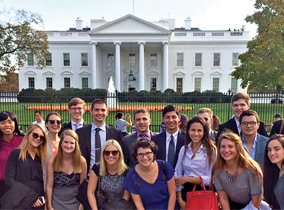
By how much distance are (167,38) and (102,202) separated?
119 feet

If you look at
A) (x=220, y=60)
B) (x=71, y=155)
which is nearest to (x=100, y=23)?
(x=220, y=60)

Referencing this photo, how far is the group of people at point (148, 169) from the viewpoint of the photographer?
2879 mm

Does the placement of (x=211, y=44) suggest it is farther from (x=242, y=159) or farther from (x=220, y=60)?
(x=242, y=159)

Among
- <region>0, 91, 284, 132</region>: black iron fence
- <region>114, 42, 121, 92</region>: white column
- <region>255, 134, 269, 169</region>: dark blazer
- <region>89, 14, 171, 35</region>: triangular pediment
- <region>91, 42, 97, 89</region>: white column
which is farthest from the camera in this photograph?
<region>91, 42, 97, 89</region>: white column

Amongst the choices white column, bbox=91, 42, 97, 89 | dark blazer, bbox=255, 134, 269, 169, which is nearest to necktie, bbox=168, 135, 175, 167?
dark blazer, bbox=255, 134, 269, 169

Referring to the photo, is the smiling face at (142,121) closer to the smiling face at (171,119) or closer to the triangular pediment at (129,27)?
the smiling face at (171,119)

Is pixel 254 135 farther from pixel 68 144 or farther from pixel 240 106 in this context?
pixel 68 144

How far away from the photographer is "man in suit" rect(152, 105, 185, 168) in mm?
3572

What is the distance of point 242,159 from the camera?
286 cm

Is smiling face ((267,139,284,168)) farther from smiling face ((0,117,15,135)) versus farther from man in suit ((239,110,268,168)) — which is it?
smiling face ((0,117,15,135))

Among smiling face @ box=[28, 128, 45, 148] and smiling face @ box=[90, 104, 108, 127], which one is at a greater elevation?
smiling face @ box=[90, 104, 108, 127]

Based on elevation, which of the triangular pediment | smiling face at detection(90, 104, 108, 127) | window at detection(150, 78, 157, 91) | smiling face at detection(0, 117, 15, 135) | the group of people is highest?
the triangular pediment

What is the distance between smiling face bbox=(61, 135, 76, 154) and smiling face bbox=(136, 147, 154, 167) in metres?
1.05

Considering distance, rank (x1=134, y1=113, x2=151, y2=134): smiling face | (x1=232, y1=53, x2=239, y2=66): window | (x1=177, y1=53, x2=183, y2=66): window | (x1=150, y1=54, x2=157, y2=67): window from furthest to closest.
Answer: (x1=177, y1=53, x2=183, y2=66): window → (x1=150, y1=54, x2=157, y2=67): window → (x1=232, y1=53, x2=239, y2=66): window → (x1=134, y1=113, x2=151, y2=134): smiling face
